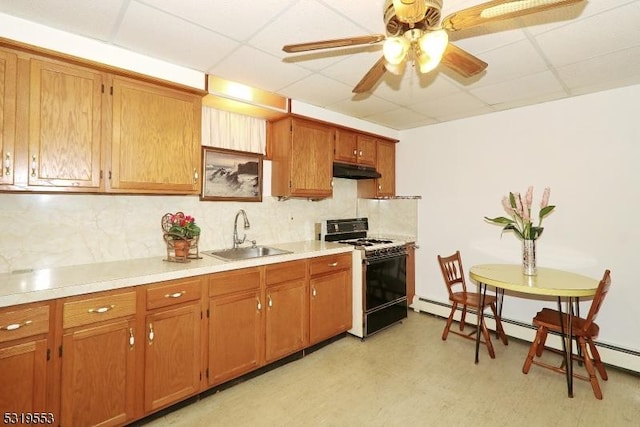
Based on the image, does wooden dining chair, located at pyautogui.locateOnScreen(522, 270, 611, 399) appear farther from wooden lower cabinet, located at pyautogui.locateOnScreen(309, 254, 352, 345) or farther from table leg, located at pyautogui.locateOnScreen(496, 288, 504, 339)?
wooden lower cabinet, located at pyautogui.locateOnScreen(309, 254, 352, 345)

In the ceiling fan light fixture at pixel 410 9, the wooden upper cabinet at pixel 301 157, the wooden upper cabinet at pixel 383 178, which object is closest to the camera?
the ceiling fan light fixture at pixel 410 9

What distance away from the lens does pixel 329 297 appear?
10.0 feet

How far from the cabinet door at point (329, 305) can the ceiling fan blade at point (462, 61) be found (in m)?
2.07

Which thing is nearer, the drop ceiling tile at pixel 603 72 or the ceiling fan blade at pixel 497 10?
the ceiling fan blade at pixel 497 10

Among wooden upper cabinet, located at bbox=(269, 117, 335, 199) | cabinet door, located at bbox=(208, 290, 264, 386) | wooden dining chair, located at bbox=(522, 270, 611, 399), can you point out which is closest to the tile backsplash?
wooden upper cabinet, located at bbox=(269, 117, 335, 199)

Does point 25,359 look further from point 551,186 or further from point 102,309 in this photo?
point 551,186

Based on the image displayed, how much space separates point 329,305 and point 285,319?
54 cm

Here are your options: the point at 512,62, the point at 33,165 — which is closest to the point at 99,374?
the point at 33,165

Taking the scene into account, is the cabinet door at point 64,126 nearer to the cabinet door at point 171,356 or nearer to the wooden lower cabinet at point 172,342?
the wooden lower cabinet at point 172,342

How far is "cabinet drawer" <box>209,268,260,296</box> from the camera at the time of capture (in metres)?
2.24

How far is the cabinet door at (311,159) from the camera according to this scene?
3.15 metres

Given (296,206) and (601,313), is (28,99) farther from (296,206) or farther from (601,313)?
(601,313)

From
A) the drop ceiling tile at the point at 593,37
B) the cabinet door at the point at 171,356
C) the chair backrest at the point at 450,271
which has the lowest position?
the cabinet door at the point at 171,356

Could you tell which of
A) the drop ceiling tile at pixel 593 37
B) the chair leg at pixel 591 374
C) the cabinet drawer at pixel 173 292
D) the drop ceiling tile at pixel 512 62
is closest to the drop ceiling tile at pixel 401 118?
the drop ceiling tile at pixel 512 62
